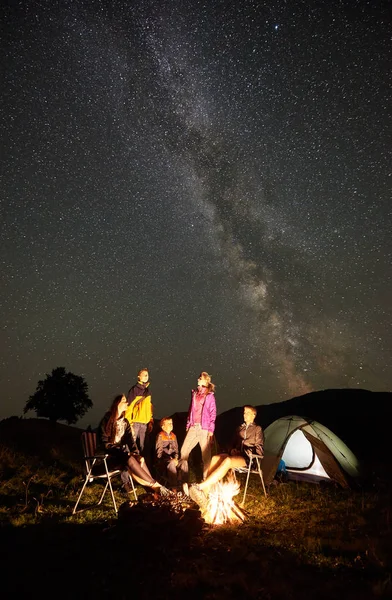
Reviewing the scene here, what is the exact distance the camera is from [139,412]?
22.8 ft

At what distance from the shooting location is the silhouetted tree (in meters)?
24.3

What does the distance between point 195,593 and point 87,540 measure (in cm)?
158

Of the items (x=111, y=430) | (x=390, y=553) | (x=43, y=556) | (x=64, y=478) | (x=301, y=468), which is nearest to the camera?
(x=43, y=556)

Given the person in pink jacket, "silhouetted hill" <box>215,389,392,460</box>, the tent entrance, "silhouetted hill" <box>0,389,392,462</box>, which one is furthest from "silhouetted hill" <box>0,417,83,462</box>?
"silhouetted hill" <box>215,389,392,460</box>

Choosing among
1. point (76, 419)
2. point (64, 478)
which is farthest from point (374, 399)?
point (64, 478)

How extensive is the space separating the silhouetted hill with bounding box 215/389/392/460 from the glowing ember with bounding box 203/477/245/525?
15.9 meters

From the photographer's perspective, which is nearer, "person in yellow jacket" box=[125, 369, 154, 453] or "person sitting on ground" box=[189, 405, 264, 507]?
"person sitting on ground" box=[189, 405, 264, 507]

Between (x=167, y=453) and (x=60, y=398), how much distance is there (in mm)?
20187

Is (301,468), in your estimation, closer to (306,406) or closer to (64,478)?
(64,478)

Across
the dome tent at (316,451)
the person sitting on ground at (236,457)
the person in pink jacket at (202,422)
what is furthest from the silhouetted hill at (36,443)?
the person sitting on ground at (236,457)

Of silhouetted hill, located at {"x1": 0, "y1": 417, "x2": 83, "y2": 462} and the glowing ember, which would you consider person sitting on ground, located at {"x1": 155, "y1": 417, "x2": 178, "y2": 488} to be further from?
silhouetted hill, located at {"x1": 0, "y1": 417, "x2": 83, "y2": 462}

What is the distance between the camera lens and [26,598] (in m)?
3.12

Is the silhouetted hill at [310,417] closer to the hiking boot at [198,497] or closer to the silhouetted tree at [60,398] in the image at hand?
the hiking boot at [198,497]

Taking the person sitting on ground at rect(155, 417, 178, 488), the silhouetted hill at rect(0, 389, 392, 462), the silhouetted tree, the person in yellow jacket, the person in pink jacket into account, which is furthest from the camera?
the silhouetted tree
